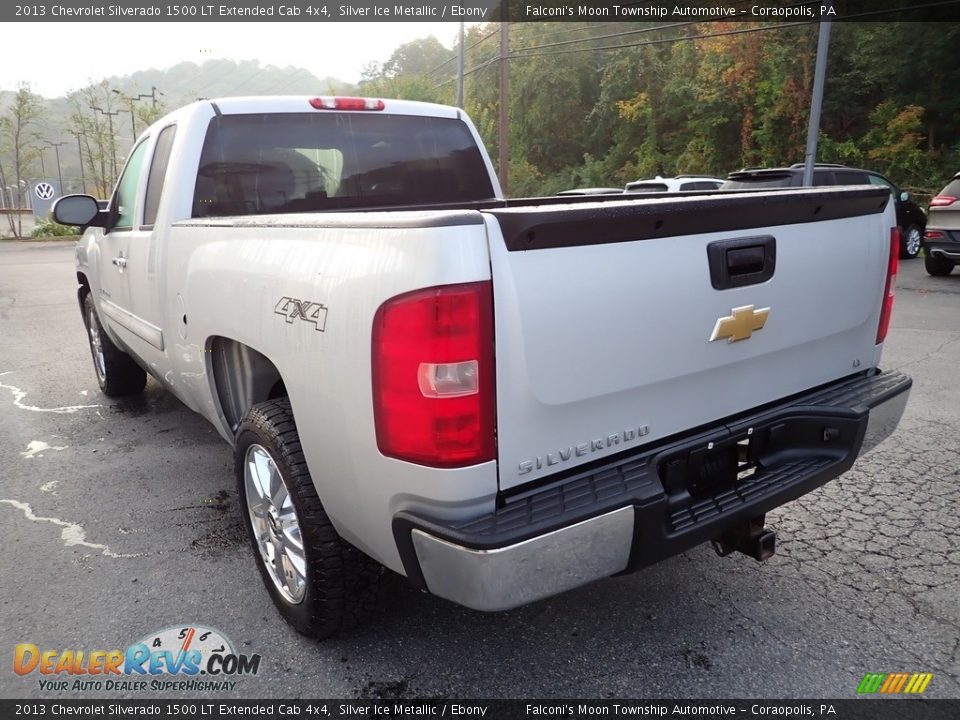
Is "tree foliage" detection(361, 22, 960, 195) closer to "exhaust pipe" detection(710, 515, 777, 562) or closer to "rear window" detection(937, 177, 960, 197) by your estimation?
"rear window" detection(937, 177, 960, 197)

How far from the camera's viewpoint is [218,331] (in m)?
2.85

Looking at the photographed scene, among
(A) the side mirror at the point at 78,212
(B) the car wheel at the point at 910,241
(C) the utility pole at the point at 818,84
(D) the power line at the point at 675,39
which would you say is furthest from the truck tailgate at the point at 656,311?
(D) the power line at the point at 675,39

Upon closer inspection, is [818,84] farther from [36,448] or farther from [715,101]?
[36,448]

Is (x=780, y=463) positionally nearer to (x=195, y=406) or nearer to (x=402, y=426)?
(x=402, y=426)

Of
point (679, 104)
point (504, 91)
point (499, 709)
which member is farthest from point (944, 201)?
point (679, 104)

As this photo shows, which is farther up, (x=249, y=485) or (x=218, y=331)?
(x=218, y=331)

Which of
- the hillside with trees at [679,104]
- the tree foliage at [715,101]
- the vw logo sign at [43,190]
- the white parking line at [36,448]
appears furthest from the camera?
the vw logo sign at [43,190]

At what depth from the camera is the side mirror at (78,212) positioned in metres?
4.38

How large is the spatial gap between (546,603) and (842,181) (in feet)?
41.9

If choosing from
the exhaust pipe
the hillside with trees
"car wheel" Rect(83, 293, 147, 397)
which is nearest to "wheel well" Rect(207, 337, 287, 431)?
the exhaust pipe

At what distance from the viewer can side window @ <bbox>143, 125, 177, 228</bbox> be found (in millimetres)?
3830

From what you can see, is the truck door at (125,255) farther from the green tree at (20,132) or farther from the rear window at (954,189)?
the green tree at (20,132)

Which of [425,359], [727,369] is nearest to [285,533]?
[425,359]

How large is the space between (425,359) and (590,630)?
1.38 m
